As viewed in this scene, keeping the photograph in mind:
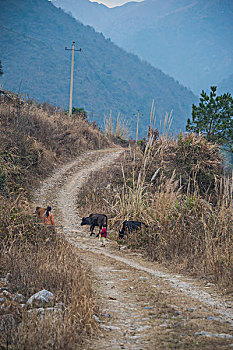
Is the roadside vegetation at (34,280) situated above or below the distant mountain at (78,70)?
below

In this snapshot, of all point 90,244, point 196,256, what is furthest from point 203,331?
point 90,244

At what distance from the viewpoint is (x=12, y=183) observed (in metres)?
12.5

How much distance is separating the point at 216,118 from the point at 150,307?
45.7 ft

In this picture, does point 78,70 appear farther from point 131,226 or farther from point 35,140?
point 131,226

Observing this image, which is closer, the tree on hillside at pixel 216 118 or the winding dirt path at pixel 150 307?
the winding dirt path at pixel 150 307

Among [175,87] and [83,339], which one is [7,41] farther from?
[83,339]

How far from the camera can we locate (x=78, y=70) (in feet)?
314

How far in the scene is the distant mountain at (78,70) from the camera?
7962 cm

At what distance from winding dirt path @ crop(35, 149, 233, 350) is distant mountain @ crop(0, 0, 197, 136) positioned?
193 feet

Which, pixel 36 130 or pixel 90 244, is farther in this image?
pixel 36 130

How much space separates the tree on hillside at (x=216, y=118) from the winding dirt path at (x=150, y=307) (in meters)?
10.5

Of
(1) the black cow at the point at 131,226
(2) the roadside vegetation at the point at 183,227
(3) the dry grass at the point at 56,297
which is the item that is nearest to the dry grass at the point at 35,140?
(2) the roadside vegetation at the point at 183,227

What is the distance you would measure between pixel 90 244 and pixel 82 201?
14.5ft

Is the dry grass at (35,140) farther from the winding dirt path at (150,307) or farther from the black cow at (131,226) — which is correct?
the winding dirt path at (150,307)
